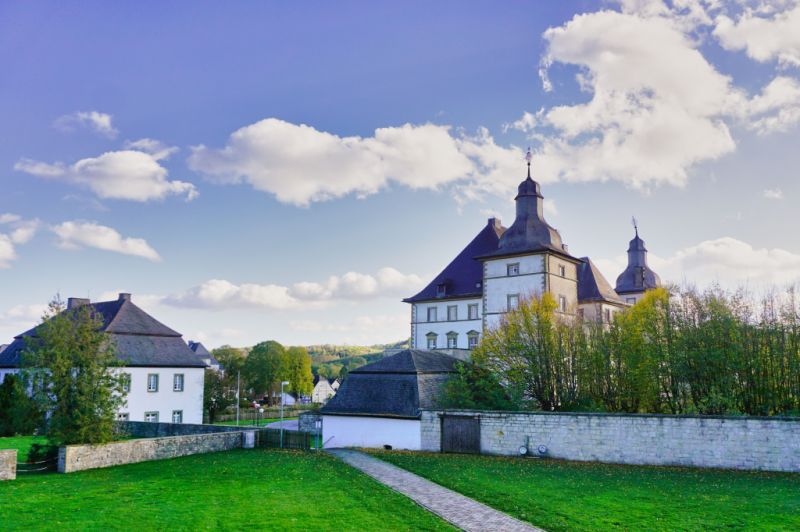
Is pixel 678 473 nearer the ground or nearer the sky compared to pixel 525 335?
nearer the ground

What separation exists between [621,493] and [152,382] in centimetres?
3354

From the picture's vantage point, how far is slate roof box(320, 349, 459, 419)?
2866 cm

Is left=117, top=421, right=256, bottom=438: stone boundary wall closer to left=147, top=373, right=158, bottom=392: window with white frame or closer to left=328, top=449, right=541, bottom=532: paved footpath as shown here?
left=147, top=373, right=158, bottom=392: window with white frame

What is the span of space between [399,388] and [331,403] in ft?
12.1

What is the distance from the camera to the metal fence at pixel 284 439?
91.0 feet

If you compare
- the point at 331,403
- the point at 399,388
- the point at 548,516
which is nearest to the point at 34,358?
the point at 331,403

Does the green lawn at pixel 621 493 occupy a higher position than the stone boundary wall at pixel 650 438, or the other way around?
the stone boundary wall at pixel 650 438

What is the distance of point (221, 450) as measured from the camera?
27359 millimetres

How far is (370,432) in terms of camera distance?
28844mm

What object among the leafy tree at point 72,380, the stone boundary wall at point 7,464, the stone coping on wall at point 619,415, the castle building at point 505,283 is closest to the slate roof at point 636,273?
the castle building at point 505,283

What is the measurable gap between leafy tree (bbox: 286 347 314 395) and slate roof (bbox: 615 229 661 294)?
4045 cm

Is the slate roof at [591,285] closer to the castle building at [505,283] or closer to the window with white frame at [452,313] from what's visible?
the castle building at [505,283]

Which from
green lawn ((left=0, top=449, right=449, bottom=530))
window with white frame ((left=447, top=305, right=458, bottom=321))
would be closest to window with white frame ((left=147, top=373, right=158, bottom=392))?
green lawn ((left=0, top=449, right=449, bottom=530))

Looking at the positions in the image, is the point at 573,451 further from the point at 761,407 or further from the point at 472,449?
the point at 761,407
